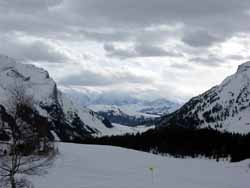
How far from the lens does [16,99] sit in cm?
2828

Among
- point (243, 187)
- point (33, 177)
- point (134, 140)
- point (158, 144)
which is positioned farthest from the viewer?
point (134, 140)

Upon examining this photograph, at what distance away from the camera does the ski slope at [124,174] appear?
49703 millimetres

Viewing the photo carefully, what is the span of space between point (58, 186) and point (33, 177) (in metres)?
7.79

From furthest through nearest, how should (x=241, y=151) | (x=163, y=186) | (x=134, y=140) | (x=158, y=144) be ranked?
(x=134, y=140) < (x=158, y=144) < (x=241, y=151) < (x=163, y=186)

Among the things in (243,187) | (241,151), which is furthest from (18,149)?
(241,151)

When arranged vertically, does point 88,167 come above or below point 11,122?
Result: below

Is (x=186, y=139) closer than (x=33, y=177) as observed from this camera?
No

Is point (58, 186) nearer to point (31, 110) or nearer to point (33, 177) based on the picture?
point (33, 177)

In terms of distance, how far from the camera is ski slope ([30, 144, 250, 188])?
49.7 m

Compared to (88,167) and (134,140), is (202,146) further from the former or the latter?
(88,167)

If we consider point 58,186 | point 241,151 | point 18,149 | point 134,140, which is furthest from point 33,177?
point 134,140

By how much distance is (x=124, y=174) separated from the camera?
64.1m

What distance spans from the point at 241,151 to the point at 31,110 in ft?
357

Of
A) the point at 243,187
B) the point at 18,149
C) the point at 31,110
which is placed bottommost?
the point at 243,187
